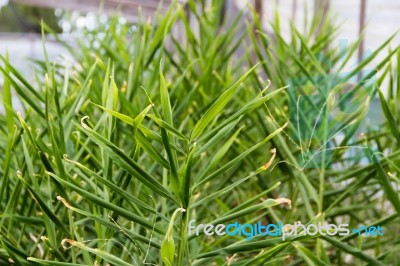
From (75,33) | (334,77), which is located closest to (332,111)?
(334,77)

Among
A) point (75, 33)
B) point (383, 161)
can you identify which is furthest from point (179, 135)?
point (75, 33)

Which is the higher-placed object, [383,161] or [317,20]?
→ [317,20]

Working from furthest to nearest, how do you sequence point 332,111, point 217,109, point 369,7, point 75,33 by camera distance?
point 369,7
point 75,33
point 332,111
point 217,109

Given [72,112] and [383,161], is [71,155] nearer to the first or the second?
[72,112]

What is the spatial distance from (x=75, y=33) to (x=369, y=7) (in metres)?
0.58

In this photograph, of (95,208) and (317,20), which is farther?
(317,20)

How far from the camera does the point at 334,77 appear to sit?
321 mm

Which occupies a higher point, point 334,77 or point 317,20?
point 317,20

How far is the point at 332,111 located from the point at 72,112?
0.47 ft

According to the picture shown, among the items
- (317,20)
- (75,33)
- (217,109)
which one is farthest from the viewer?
(75,33)

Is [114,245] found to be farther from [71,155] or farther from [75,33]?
[75,33]

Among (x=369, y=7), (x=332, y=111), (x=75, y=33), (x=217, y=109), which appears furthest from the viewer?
(x=369, y=7)

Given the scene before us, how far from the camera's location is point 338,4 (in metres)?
0.99

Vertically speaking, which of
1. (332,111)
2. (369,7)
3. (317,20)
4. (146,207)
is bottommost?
(146,207)
